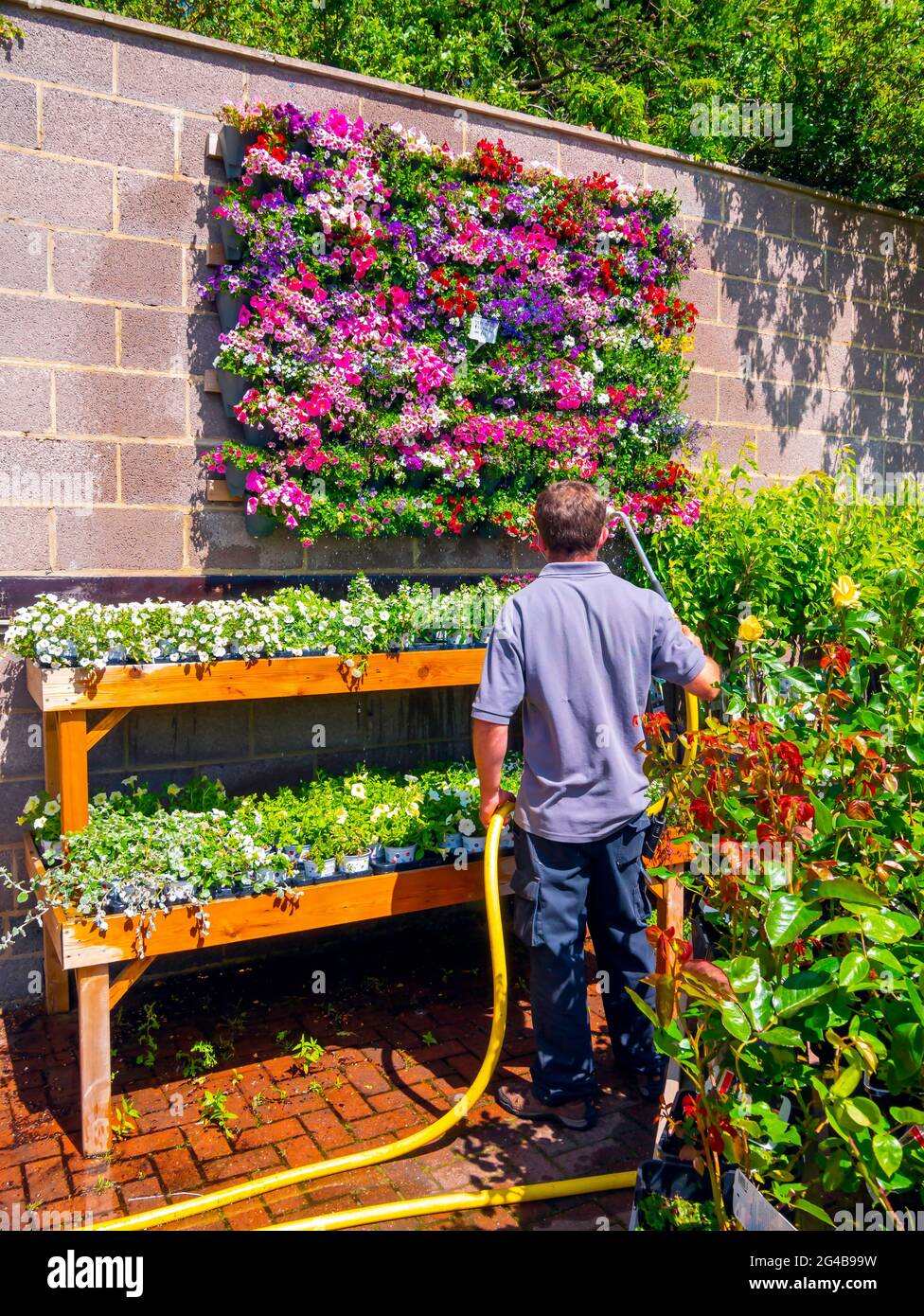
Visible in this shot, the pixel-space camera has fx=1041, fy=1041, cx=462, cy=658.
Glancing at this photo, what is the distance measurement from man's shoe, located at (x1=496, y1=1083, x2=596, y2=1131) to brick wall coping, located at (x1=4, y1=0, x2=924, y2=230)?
4.12 m

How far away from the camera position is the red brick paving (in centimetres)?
307

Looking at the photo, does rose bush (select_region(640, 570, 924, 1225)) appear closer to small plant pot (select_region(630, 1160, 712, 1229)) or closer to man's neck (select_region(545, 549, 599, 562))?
small plant pot (select_region(630, 1160, 712, 1229))

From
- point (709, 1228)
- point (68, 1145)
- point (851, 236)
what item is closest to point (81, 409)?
point (68, 1145)

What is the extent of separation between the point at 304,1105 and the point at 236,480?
2438 millimetres

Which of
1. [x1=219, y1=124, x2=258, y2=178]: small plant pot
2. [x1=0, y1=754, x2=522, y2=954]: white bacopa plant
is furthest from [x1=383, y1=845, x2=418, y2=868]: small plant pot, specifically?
[x1=219, y1=124, x2=258, y2=178]: small plant pot

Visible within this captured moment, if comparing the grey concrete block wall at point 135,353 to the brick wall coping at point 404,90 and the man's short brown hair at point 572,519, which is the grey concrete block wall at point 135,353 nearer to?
the brick wall coping at point 404,90

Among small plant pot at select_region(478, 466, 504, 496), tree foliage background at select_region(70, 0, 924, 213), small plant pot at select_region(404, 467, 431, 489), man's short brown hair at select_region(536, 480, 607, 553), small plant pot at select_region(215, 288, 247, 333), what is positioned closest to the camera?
man's short brown hair at select_region(536, 480, 607, 553)

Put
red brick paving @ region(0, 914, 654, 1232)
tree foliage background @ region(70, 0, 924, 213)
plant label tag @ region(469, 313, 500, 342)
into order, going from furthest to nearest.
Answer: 1. tree foliage background @ region(70, 0, 924, 213)
2. plant label tag @ region(469, 313, 500, 342)
3. red brick paving @ region(0, 914, 654, 1232)

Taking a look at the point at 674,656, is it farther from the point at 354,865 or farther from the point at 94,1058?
the point at 94,1058

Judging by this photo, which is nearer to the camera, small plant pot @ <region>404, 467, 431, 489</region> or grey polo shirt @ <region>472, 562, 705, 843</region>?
grey polo shirt @ <region>472, 562, 705, 843</region>

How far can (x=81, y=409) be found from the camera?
4.07m

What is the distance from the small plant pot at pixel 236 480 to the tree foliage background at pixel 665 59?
12.0ft
